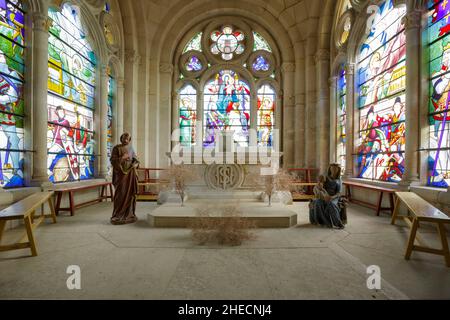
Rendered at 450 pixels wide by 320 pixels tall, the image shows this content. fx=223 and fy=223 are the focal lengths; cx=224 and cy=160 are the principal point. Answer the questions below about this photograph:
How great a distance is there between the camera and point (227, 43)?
11008mm

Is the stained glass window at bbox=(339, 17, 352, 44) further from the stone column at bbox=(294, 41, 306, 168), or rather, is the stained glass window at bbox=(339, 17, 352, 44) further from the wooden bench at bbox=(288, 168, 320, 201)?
the wooden bench at bbox=(288, 168, 320, 201)

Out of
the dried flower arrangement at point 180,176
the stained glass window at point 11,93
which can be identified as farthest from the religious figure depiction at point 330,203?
the stained glass window at point 11,93

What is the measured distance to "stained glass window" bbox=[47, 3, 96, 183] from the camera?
19.3 feet

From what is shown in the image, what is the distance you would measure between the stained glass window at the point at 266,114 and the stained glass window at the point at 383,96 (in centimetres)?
406

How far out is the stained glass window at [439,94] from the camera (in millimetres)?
4348

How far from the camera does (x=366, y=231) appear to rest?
4035 mm

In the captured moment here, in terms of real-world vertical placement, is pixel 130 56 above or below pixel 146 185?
above

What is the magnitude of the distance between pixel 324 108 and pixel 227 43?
5744 mm

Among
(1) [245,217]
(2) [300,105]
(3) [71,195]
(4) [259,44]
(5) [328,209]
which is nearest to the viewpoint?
(1) [245,217]

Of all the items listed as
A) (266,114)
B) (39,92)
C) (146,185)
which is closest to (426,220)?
(39,92)

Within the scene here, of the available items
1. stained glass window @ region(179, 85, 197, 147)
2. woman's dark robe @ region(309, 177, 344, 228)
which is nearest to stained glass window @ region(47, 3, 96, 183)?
stained glass window @ region(179, 85, 197, 147)

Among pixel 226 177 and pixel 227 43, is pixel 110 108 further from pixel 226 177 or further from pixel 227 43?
pixel 227 43
